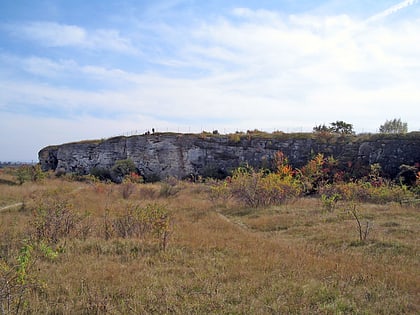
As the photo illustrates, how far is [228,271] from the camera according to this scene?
574 centimetres

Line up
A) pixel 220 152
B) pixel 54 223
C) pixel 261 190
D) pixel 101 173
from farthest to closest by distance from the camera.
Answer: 1. pixel 101 173
2. pixel 220 152
3. pixel 261 190
4. pixel 54 223

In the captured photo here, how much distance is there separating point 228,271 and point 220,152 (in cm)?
2612

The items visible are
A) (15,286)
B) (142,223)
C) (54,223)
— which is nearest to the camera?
(15,286)

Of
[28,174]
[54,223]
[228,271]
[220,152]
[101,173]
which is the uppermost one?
[220,152]

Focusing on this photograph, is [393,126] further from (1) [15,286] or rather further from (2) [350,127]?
(1) [15,286]

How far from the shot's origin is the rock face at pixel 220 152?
86.0 feet

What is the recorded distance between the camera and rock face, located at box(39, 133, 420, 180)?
86.0 ft

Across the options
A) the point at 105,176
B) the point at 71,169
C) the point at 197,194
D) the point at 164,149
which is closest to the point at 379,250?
the point at 197,194

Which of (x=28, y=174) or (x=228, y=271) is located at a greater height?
(x=28, y=174)

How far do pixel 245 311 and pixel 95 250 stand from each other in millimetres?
3945

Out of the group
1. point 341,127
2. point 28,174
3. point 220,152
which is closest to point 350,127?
point 341,127

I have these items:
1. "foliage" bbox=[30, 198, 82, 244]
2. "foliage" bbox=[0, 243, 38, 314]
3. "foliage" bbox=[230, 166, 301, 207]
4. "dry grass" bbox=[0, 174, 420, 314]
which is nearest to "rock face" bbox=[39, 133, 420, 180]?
"foliage" bbox=[230, 166, 301, 207]

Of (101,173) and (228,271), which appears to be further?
(101,173)

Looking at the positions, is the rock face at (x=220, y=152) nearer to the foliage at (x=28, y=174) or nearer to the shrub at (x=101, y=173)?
the shrub at (x=101, y=173)
